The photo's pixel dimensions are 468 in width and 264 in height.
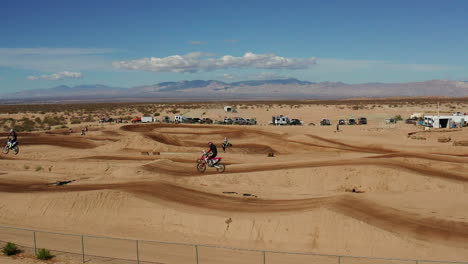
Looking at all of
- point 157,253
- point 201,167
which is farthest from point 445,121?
point 157,253

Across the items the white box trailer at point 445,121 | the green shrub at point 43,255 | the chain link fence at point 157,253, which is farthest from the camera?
the white box trailer at point 445,121

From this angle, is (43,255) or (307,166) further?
(307,166)

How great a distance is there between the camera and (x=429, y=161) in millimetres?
35625

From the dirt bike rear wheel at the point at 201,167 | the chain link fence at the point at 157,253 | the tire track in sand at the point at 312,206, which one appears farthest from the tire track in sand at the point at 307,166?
the chain link fence at the point at 157,253

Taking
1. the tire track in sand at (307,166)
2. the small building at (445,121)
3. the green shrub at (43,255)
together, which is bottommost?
the green shrub at (43,255)

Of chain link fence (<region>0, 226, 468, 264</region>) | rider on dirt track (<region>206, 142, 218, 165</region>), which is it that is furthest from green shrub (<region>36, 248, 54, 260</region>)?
rider on dirt track (<region>206, 142, 218, 165</region>)

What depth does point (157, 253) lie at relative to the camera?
58.5ft

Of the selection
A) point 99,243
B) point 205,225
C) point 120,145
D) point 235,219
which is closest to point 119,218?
point 99,243

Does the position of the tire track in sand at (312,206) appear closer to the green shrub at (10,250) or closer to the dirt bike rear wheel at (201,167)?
the dirt bike rear wheel at (201,167)

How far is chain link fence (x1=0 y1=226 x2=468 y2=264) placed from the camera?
55.9ft

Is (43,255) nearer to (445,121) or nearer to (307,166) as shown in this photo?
(307,166)

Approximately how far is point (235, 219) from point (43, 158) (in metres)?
27.8

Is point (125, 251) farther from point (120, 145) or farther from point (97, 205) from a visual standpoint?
point (120, 145)

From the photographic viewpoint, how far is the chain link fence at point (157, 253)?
17.0m
